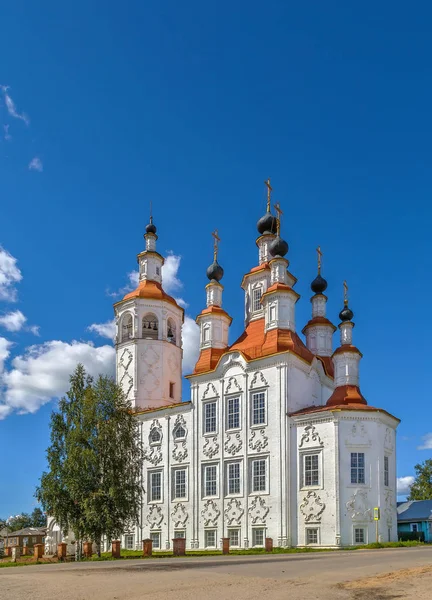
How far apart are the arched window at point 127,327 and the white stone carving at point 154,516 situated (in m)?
12.1

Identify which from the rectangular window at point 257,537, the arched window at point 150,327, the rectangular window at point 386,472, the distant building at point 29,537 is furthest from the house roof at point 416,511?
the distant building at point 29,537

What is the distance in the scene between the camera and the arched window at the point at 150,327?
47938mm

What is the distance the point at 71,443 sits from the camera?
30891 millimetres

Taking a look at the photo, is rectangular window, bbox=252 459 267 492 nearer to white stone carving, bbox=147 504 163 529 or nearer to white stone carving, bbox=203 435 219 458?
white stone carving, bbox=203 435 219 458

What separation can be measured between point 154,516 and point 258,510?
27.4 feet

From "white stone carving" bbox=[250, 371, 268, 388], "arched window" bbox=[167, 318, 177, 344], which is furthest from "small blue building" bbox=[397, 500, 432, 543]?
"arched window" bbox=[167, 318, 177, 344]

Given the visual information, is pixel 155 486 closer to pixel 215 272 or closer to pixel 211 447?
pixel 211 447

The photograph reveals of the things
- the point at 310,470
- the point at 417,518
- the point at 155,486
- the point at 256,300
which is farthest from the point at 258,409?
the point at 417,518

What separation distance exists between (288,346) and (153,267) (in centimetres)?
1582

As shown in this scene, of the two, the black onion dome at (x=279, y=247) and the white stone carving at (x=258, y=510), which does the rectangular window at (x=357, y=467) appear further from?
the black onion dome at (x=279, y=247)

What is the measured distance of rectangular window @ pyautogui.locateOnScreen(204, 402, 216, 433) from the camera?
1593 inches

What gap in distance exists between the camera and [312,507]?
34938mm

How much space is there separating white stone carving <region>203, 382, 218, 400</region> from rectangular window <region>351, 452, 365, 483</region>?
9.48 m

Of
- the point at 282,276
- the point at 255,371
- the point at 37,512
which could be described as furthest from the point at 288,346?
the point at 37,512
